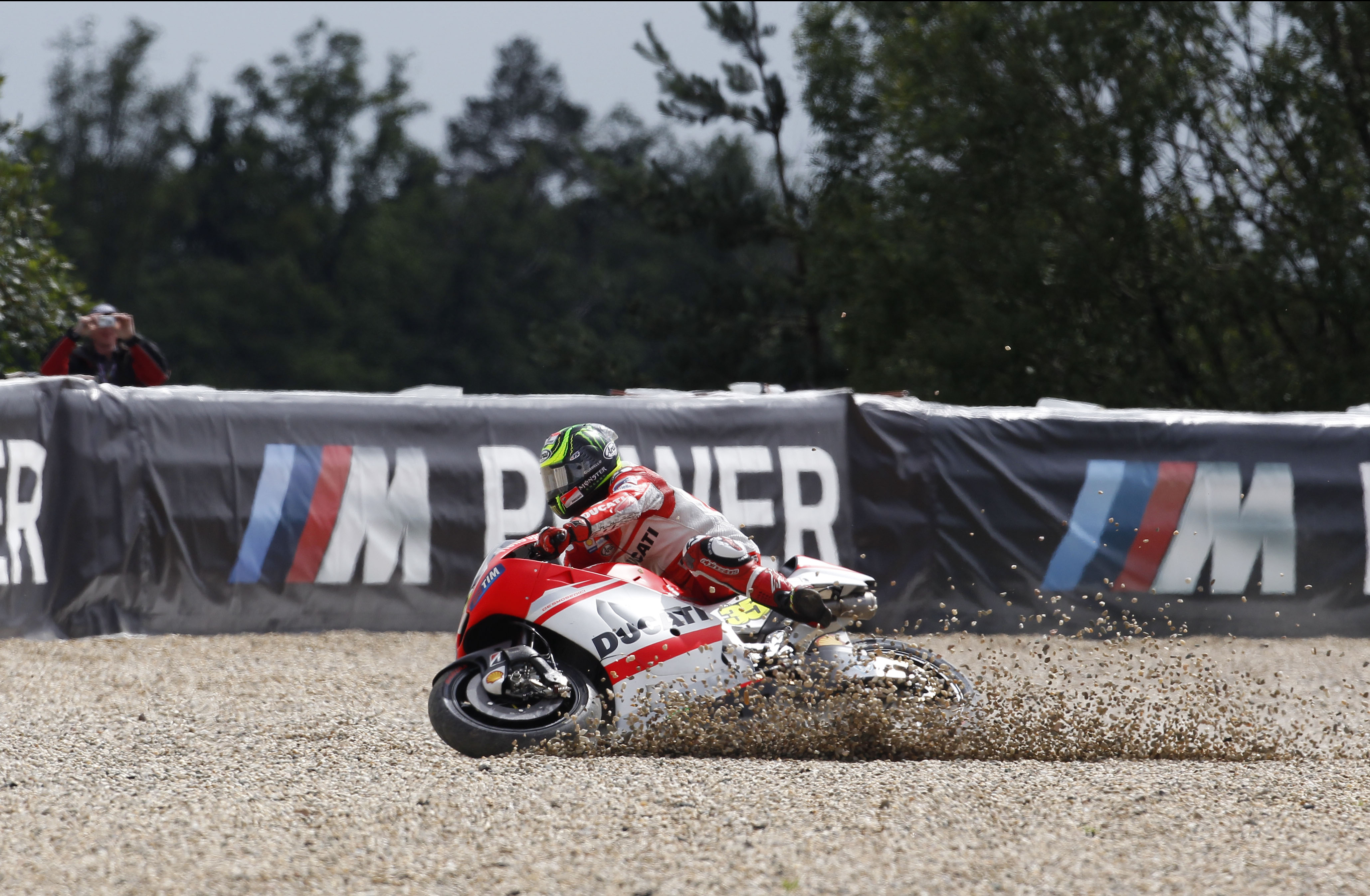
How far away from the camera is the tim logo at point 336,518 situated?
33.6 feet

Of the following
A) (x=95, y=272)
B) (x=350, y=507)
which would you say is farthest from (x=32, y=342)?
(x=95, y=272)

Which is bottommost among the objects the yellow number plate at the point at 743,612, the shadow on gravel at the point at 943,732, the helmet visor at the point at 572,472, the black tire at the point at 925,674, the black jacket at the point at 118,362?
the shadow on gravel at the point at 943,732

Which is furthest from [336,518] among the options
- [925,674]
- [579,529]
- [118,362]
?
[925,674]

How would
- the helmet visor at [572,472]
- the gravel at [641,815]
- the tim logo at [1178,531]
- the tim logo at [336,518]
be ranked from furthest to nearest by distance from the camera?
the tim logo at [1178,531] → the tim logo at [336,518] → the helmet visor at [572,472] → the gravel at [641,815]

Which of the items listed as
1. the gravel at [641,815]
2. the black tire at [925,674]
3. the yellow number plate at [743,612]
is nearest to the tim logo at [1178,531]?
the gravel at [641,815]

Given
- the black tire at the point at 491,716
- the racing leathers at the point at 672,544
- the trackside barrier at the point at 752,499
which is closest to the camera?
the black tire at the point at 491,716

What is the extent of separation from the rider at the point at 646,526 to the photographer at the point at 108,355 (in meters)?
5.71

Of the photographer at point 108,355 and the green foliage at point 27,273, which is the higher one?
the green foliage at point 27,273

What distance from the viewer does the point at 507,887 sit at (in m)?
3.84

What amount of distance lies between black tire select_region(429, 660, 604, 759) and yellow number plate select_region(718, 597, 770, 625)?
688mm

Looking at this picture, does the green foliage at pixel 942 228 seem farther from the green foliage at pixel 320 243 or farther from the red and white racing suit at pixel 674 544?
the red and white racing suit at pixel 674 544

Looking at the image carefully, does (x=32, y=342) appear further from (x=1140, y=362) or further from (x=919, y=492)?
(x=1140, y=362)

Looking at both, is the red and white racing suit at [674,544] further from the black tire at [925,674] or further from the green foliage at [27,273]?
the green foliage at [27,273]

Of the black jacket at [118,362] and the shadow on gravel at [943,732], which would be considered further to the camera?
the black jacket at [118,362]
